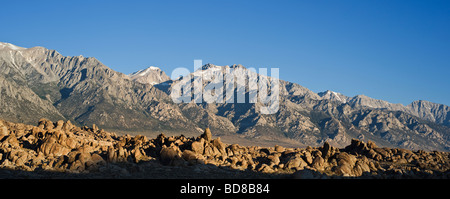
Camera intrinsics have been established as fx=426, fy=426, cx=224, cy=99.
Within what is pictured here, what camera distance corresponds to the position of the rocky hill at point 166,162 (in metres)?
57.9

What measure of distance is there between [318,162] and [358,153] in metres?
29.4

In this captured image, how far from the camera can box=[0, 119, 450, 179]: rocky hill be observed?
57906 mm

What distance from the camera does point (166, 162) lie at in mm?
66500

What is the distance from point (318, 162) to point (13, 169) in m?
47.0

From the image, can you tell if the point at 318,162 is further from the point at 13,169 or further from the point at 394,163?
the point at 13,169

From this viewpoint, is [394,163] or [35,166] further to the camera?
[394,163]

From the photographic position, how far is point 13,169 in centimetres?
5603

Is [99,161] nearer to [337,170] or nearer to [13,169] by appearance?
[13,169]
